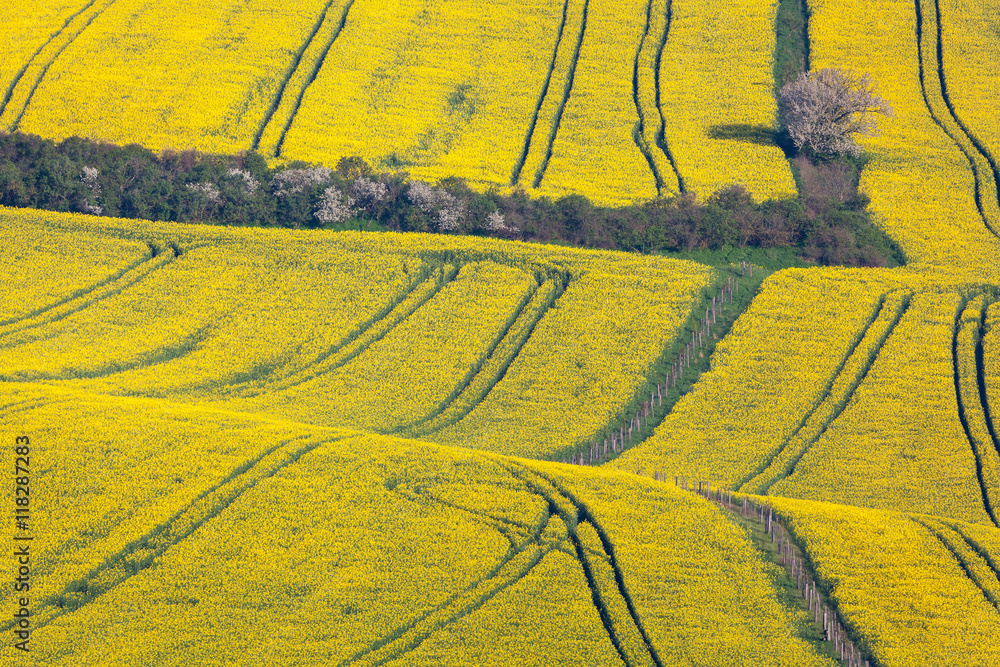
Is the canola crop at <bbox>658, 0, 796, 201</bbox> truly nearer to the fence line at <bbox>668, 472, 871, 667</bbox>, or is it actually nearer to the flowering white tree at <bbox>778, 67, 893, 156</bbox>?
the flowering white tree at <bbox>778, 67, 893, 156</bbox>

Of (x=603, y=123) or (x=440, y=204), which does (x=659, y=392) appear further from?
(x=603, y=123)

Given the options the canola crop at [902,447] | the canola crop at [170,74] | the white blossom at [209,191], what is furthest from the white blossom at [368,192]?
the canola crop at [902,447]

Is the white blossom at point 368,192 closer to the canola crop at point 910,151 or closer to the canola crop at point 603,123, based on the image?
the canola crop at point 603,123

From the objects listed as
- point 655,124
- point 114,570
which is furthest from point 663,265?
point 114,570

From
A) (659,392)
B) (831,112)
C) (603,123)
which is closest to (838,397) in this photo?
(659,392)

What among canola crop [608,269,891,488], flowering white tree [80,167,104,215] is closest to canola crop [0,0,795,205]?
flowering white tree [80,167,104,215]
